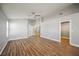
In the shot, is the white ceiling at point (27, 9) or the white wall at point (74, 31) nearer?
the white ceiling at point (27, 9)

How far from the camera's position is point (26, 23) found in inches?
139

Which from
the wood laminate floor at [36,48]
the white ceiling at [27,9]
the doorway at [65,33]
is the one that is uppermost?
the white ceiling at [27,9]

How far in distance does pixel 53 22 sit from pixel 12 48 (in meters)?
1.38

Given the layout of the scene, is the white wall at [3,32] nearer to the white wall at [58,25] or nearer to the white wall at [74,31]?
the white wall at [58,25]

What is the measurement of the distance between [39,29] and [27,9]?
0.70 metres

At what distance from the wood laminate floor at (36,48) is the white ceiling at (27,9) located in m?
0.72

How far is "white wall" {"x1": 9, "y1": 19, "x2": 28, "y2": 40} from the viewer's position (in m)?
3.45

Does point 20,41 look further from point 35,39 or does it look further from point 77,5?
point 77,5

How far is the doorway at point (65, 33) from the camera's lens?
133 inches

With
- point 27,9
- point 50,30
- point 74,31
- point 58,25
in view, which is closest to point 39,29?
point 50,30

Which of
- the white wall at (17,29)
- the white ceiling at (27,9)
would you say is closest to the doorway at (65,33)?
the white ceiling at (27,9)

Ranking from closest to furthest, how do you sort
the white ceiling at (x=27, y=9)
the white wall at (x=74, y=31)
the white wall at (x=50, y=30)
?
the white ceiling at (x=27, y=9) → the white wall at (x=74, y=31) → the white wall at (x=50, y=30)

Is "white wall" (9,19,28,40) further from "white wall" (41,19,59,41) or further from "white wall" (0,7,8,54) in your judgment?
"white wall" (41,19,59,41)

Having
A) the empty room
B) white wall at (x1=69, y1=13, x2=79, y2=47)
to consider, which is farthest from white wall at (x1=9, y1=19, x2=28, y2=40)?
white wall at (x1=69, y1=13, x2=79, y2=47)
